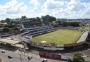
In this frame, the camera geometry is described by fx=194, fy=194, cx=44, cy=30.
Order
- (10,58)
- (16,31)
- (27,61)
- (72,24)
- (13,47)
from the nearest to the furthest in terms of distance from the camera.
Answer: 1. (27,61)
2. (10,58)
3. (13,47)
4. (16,31)
5. (72,24)

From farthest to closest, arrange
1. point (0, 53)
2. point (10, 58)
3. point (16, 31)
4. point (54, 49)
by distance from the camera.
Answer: point (16, 31) < point (54, 49) < point (0, 53) < point (10, 58)

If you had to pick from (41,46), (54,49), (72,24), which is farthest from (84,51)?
(72,24)

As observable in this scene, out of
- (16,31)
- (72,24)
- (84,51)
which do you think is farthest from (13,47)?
(72,24)

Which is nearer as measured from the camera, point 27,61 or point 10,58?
point 27,61

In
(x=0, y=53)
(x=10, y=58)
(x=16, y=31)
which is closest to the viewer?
(x=10, y=58)

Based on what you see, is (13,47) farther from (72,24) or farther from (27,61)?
(72,24)

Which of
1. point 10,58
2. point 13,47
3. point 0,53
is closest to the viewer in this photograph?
point 10,58

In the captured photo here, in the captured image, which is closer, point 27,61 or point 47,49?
point 27,61

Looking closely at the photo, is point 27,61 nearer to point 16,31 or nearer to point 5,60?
point 5,60
